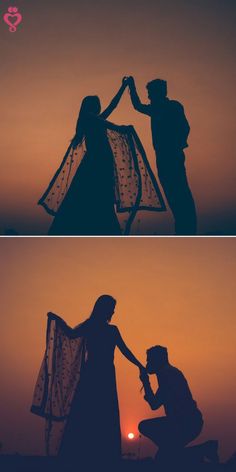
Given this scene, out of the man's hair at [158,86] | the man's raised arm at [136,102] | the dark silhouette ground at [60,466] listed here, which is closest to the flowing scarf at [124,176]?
the man's raised arm at [136,102]

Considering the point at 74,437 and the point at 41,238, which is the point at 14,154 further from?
the point at 74,437

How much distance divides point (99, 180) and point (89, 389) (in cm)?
133

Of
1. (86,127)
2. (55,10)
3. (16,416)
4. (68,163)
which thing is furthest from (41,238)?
(55,10)

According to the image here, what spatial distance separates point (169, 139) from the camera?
4.40 metres

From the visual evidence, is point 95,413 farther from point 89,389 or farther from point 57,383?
point 57,383

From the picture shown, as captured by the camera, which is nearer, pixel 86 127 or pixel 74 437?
pixel 74 437

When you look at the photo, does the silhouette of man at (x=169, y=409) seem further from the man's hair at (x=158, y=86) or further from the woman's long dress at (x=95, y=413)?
the man's hair at (x=158, y=86)

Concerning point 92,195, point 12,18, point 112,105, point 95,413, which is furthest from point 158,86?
point 95,413

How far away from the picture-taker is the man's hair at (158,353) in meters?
4.17

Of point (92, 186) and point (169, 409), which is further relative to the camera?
point (92, 186)

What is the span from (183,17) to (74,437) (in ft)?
8.93

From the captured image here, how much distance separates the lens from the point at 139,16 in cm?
434

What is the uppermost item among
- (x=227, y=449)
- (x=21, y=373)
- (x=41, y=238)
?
(x=41, y=238)

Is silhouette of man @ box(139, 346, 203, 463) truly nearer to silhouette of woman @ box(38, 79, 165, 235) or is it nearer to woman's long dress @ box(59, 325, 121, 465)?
woman's long dress @ box(59, 325, 121, 465)
